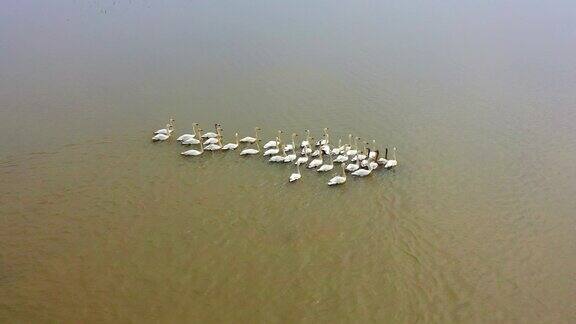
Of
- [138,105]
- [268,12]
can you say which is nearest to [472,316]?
[138,105]

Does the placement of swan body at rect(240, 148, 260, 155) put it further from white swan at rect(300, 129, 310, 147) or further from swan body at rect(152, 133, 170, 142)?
swan body at rect(152, 133, 170, 142)

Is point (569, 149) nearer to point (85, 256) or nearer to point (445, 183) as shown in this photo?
point (445, 183)

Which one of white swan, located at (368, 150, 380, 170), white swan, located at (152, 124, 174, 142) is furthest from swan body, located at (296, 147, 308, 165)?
white swan, located at (152, 124, 174, 142)

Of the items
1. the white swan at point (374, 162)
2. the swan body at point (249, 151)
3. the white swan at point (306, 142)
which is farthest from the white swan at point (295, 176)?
the white swan at point (374, 162)

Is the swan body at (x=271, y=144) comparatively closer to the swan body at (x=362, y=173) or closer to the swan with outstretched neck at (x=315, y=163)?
the swan with outstretched neck at (x=315, y=163)

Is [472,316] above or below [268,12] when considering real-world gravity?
below
